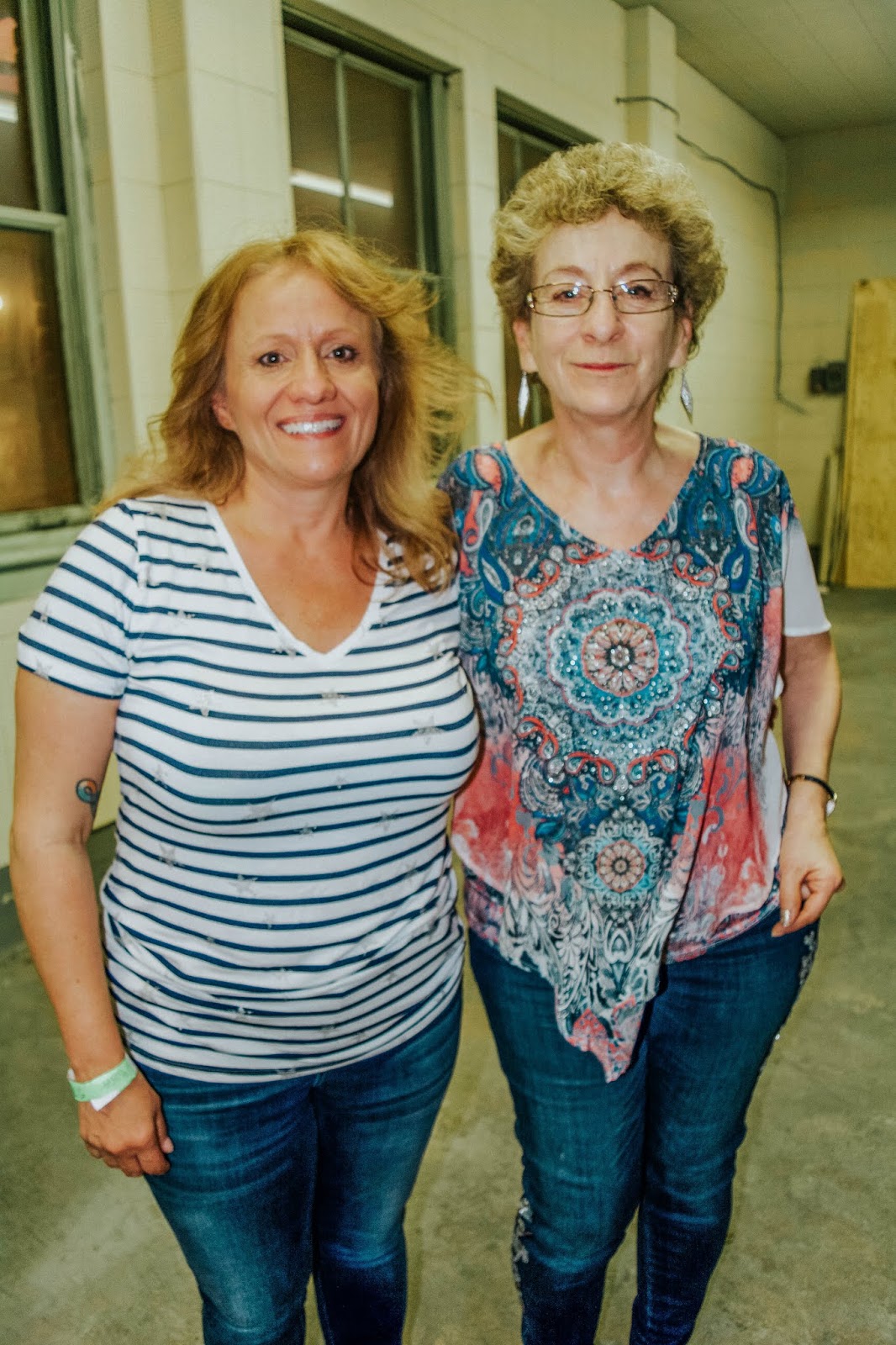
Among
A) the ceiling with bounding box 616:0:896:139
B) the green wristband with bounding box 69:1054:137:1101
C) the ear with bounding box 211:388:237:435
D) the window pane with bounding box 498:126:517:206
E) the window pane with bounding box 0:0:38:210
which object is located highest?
the ceiling with bounding box 616:0:896:139

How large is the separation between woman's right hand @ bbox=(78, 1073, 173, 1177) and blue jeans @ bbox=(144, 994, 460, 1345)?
19 mm

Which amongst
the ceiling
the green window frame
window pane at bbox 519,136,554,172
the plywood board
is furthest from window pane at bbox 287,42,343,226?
the plywood board

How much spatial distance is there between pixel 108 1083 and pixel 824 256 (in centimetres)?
911

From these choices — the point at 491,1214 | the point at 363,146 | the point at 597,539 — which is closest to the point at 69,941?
the point at 597,539

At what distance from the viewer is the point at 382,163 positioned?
4.07 meters

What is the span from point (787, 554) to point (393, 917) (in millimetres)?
641

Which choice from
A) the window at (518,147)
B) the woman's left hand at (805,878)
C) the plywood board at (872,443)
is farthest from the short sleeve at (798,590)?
the plywood board at (872,443)

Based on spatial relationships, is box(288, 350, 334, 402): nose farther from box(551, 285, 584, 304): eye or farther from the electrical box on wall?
the electrical box on wall

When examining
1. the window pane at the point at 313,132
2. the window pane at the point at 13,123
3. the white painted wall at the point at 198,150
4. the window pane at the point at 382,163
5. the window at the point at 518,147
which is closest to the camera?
the window pane at the point at 13,123

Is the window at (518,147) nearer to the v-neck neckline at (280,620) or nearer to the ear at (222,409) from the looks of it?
the ear at (222,409)

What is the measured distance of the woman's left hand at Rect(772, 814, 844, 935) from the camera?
4.00ft

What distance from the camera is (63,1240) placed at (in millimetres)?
1803

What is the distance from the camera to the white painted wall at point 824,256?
8281 mm

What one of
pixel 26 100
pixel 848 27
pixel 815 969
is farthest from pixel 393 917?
pixel 848 27
